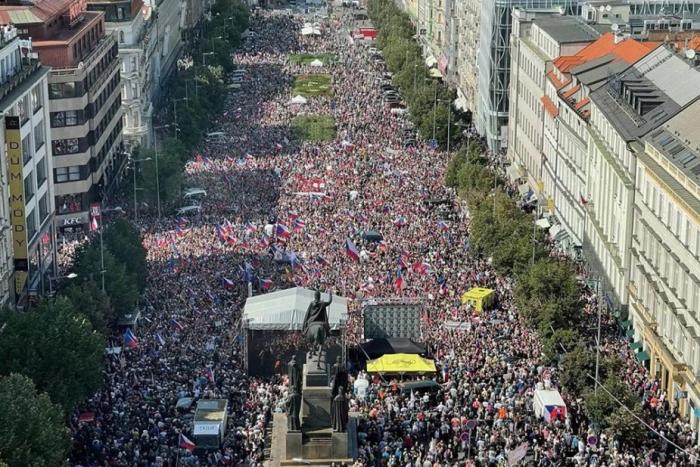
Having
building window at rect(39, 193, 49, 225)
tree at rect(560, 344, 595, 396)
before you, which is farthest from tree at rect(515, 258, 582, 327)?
building window at rect(39, 193, 49, 225)

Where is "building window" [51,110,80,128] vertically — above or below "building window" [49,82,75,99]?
Answer: below

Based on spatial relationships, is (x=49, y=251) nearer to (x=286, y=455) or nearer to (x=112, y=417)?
(x=112, y=417)

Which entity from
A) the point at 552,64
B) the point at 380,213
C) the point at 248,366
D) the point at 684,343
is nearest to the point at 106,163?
the point at 380,213

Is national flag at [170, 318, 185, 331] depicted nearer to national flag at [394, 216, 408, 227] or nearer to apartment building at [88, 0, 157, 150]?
national flag at [394, 216, 408, 227]

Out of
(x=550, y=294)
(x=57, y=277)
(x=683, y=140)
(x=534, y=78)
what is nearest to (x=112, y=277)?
(x=57, y=277)

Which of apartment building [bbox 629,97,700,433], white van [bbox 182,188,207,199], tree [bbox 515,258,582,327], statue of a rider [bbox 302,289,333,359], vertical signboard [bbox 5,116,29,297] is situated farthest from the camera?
white van [bbox 182,188,207,199]

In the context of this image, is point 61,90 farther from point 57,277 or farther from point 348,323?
point 348,323

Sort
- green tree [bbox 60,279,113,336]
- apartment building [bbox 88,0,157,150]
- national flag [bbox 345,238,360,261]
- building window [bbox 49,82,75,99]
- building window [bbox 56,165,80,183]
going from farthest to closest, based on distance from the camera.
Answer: apartment building [bbox 88,0,157,150]
building window [bbox 56,165,80,183]
building window [bbox 49,82,75,99]
national flag [bbox 345,238,360,261]
green tree [bbox 60,279,113,336]
